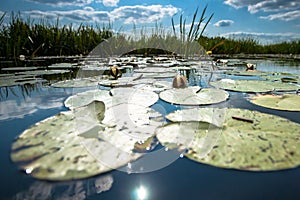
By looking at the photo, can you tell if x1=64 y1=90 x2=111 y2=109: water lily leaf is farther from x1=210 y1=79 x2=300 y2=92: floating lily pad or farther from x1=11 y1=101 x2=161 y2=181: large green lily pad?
x1=210 y1=79 x2=300 y2=92: floating lily pad

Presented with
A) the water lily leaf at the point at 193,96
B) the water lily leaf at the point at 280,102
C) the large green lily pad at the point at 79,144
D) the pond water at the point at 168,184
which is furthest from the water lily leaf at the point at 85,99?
the water lily leaf at the point at 280,102

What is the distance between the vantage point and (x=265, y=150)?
69 centimetres

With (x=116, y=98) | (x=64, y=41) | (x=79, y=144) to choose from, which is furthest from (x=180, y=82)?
(x=64, y=41)

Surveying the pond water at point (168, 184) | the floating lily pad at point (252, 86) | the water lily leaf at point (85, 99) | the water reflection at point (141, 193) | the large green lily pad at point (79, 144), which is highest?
the floating lily pad at point (252, 86)

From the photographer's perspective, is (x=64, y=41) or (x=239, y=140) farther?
(x=64, y=41)

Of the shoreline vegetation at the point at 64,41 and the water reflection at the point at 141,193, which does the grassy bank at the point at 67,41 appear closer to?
the shoreline vegetation at the point at 64,41

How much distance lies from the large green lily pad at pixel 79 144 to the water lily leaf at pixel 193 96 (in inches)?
15.2

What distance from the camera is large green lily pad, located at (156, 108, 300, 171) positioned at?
636 mm

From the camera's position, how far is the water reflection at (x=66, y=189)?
0.52 meters

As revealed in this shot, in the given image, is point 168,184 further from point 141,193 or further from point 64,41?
point 64,41

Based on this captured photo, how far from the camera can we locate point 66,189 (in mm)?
541

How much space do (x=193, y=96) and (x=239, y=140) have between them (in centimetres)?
67

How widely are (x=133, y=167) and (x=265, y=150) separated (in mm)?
469

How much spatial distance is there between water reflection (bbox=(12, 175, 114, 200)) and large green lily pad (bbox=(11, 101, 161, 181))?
2 centimetres
